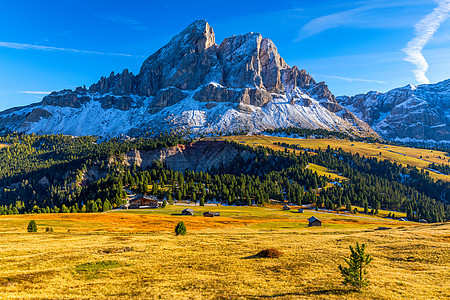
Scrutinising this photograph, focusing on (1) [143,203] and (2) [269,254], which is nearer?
(2) [269,254]

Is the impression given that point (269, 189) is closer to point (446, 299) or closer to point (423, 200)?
point (423, 200)

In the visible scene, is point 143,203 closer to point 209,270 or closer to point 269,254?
point 269,254

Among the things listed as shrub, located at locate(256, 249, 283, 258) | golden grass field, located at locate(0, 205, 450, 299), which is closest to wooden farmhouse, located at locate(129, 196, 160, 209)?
golden grass field, located at locate(0, 205, 450, 299)

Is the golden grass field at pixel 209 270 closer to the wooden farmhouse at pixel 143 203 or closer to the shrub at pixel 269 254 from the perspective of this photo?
the shrub at pixel 269 254

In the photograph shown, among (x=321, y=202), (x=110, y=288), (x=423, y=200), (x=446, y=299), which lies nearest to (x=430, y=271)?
(x=446, y=299)

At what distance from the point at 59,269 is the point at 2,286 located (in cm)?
637

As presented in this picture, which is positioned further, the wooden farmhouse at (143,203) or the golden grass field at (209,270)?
the wooden farmhouse at (143,203)

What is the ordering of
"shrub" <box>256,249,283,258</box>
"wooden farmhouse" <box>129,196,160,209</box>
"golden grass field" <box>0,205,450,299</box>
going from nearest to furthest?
"golden grass field" <box>0,205,450,299</box>, "shrub" <box>256,249,283,258</box>, "wooden farmhouse" <box>129,196,160,209</box>

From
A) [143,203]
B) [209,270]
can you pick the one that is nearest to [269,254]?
[209,270]

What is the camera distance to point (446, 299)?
2259 centimetres

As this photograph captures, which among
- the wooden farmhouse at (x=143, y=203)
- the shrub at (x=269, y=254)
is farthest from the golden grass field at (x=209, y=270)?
the wooden farmhouse at (x=143, y=203)

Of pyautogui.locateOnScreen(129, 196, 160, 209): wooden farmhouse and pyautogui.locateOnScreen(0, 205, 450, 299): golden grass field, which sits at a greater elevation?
pyautogui.locateOnScreen(0, 205, 450, 299): golden grass field

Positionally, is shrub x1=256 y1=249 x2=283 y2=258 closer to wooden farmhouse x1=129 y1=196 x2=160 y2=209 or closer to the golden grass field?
the golden grass field

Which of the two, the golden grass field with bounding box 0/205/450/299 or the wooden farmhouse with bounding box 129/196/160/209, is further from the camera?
the wooden farmhouse with bounding box 129/196/160/209
